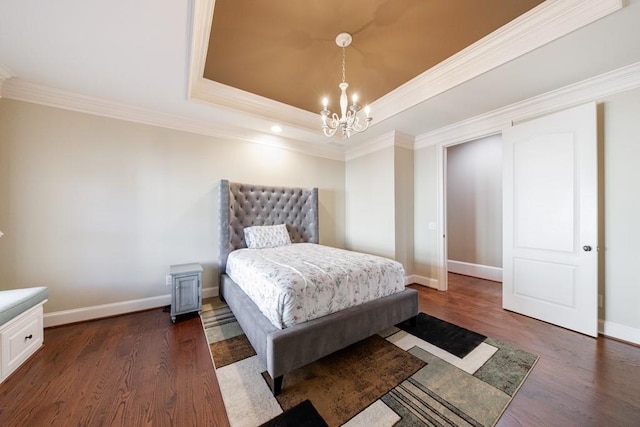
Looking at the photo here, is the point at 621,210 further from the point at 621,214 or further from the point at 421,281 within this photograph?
the point at 421,281

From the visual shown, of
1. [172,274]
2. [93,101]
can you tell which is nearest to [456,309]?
[172,274]

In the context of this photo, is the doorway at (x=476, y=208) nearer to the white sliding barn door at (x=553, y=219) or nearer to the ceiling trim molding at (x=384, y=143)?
the ceiling trim molding at (x=384, y=143)

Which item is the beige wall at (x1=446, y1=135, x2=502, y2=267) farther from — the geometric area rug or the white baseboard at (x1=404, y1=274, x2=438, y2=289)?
the geometric area rug

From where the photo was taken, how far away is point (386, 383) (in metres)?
1.64

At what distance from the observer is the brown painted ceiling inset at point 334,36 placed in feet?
5.77

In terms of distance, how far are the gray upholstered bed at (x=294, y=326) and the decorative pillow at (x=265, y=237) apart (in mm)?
154

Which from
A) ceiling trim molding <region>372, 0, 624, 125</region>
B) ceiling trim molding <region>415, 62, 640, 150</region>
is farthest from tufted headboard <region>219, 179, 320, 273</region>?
ceiling trim molding <region>415, 62, 640, 150</region>

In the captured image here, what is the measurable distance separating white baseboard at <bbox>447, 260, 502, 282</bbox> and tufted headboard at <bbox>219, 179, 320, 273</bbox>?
3138 millimetres

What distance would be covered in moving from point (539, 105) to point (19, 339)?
5.57m

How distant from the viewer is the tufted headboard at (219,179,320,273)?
10.6 feet

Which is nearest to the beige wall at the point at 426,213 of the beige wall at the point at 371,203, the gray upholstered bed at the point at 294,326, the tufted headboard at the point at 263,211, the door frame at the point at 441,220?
the door frame at the point at 441,220

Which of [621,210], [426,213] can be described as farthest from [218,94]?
[621,210]

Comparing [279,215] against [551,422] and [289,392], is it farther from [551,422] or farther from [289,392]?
[551,422]

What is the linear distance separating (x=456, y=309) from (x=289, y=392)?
241 cm
